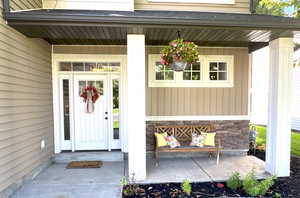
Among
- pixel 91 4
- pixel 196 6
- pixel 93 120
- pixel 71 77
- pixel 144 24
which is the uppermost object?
pixel 196 6

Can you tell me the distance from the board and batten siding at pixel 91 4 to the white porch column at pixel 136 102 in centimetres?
117

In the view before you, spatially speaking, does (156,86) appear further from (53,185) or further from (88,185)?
(53,185)

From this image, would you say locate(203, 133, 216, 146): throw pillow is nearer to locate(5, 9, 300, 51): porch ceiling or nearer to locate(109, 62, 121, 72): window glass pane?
locate(5, 9, 300, 51): porch ceiling

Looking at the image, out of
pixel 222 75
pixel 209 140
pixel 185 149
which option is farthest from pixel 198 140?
pixel 222 75

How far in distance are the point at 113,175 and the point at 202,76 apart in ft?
10.9

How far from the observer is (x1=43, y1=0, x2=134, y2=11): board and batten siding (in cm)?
409

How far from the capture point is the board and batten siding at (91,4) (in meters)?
4.09

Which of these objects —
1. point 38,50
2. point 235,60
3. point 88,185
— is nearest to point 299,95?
point 235,60

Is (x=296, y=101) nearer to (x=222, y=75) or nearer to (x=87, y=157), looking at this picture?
(x=222, y=75)

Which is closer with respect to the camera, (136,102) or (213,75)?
(136,102)

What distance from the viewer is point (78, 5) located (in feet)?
13.4

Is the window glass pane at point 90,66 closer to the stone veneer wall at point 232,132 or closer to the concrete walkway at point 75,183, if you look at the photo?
the concrete walkway at point 75,183

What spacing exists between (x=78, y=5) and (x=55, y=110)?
8.51 ft

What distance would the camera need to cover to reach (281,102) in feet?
12.5
